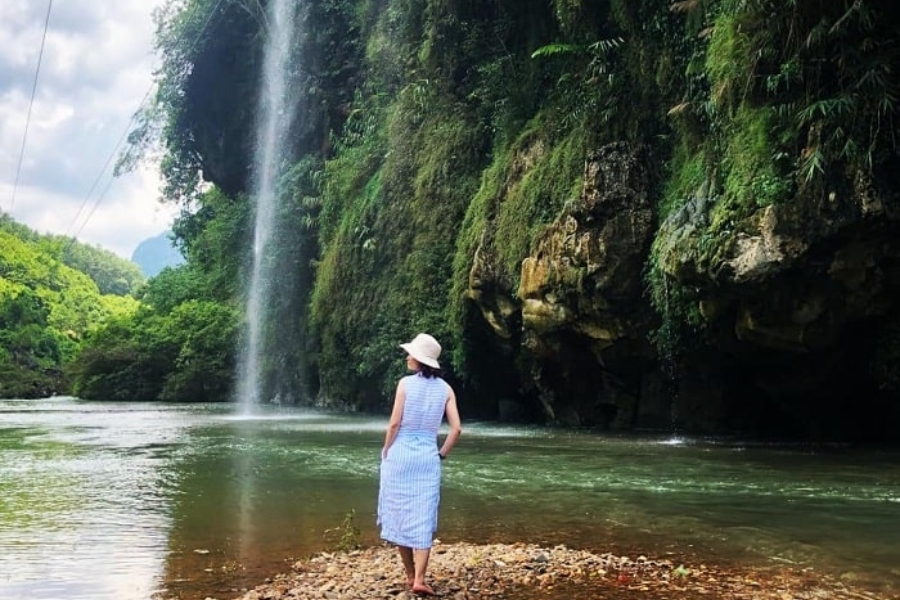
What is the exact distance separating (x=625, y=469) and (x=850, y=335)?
464 centimetres

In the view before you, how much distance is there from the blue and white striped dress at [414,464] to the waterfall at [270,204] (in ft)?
83.5

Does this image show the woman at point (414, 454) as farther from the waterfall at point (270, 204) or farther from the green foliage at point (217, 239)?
the green foliage at point (217, 239)

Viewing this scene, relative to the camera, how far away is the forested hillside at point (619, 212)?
402 inches

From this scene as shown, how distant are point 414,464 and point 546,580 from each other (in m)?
1.01

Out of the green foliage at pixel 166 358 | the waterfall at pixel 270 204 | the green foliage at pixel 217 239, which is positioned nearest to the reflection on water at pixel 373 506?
the waterfall at pixel 270 204

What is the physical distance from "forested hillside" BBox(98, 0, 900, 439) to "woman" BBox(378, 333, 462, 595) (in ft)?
22.7

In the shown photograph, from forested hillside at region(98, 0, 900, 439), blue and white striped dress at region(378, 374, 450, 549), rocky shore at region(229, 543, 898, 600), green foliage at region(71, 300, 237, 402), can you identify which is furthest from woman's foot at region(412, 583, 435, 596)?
green foliage at region(71, 300, 237, 402)

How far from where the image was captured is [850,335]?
1201 centimetres

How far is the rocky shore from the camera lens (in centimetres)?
442

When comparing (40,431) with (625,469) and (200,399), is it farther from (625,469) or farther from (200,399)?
(200,399)

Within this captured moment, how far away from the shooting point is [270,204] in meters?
30.9

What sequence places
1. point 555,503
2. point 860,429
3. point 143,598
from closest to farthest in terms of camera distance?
point 143,598 → point 555,503 → point 860,429

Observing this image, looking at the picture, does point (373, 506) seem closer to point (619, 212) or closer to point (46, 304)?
point (619, 212)

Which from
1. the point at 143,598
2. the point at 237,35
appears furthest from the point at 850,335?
the point at 237,35
